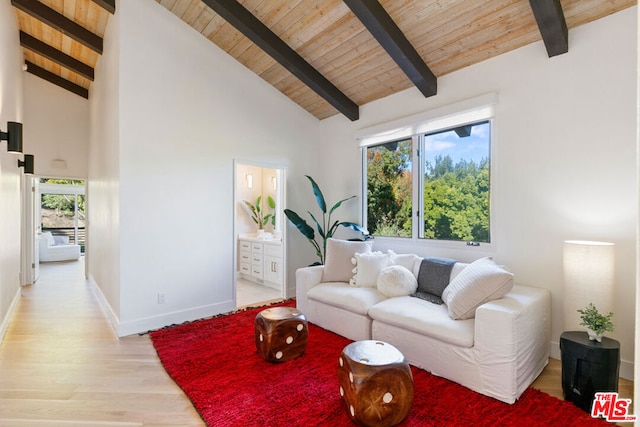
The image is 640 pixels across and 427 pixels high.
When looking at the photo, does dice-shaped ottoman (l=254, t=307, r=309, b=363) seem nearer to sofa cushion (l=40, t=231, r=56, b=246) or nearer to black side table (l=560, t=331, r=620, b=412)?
black side table (l=560, t=331, r=620, b=412)

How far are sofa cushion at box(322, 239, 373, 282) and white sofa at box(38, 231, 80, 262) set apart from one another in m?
8.50

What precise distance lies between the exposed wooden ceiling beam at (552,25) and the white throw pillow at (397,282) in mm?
2317

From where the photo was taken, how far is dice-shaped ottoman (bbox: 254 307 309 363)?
8.87 ft

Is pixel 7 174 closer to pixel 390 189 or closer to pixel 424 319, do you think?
pixel 390 189

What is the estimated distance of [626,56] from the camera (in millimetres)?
2486

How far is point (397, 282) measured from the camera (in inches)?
124

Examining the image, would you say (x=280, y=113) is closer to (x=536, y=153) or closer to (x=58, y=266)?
(x=536, y=153)

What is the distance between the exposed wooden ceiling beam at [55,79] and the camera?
579 cm

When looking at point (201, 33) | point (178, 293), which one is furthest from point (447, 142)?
point (178, 293)

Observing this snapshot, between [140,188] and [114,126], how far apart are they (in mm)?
768

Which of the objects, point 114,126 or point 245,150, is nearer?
point 114,126

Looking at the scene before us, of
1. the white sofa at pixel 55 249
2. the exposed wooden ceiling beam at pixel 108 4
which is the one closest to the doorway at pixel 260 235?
the exposed wooden ceiling beam at pixel 108 4

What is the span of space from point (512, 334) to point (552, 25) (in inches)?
93.1

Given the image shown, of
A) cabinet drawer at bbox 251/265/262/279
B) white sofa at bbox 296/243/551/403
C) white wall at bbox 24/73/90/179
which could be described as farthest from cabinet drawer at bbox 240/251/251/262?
white wall at bbox 24/73/90/179
